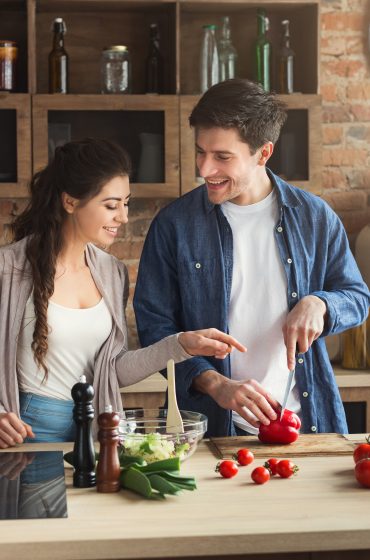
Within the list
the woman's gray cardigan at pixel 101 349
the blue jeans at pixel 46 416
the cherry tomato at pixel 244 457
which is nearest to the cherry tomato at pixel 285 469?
the cherry tomato at pixel 244 457

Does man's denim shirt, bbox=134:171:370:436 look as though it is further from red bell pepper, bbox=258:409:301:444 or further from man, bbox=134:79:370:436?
red bell pepper, bbox=258:409:301:444

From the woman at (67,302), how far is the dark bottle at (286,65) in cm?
151

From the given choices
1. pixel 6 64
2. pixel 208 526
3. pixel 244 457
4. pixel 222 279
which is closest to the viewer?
pixel 208 526

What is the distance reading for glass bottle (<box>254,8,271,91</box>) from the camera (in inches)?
158

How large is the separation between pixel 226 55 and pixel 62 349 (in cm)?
199

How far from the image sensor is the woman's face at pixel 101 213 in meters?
2.65

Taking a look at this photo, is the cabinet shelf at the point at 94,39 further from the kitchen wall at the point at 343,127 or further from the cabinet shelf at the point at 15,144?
the kitchen wall at the point at 343,127

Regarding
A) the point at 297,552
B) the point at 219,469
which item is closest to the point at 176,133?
the point at 219,469

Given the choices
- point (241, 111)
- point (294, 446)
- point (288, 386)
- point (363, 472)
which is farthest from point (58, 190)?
point (363, 472)

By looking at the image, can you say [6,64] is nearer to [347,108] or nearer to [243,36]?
[243,36]

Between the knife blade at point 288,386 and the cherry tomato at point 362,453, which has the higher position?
the knife blade at point 288,386

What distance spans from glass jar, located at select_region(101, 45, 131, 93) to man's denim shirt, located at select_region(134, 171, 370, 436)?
1.38m

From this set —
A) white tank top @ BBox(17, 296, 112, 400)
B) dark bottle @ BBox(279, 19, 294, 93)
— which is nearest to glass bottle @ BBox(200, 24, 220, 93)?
dark bottle @ BBox(279, 19, 294, 93)

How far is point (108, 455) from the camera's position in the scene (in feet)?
6.23
